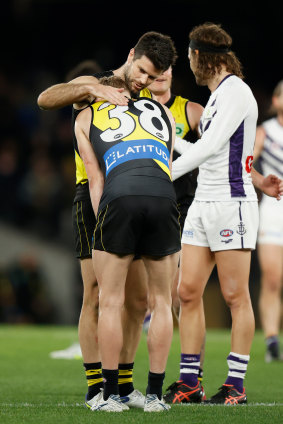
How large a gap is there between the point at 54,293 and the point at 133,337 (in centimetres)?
895

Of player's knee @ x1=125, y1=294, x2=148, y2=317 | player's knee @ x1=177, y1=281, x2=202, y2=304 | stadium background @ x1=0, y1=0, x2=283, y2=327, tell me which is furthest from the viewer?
stadium background @ x1=0, y1=0, x2=283, y2=327

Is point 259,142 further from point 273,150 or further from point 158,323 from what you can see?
point 158,323

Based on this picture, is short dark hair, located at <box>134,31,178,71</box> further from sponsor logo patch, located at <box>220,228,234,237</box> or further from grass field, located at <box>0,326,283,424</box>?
grass field, located at <box>0,326,283,424</box>

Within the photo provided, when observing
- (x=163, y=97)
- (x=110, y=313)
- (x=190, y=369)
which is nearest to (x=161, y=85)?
(x=163, y=97)

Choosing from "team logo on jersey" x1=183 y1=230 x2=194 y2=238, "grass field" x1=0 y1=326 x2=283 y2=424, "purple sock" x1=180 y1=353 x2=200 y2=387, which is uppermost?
"team logo on jersey" x1=183 y1=230 x2=194 y2=238

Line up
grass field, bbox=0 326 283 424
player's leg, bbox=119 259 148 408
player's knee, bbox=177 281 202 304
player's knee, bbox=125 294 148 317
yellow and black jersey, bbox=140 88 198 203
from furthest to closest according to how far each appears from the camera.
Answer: yellow and black jersey, bbox=140 88 198 203 < player's knee, bbox=177 281 202 304 < player's knee, bbox=125 294 148 317 < player's leg, bbox=119 259 148 408 < grass field, bbox=0 326 283 424

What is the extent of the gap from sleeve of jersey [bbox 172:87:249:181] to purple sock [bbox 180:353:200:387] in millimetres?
1114

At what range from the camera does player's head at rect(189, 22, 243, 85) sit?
4.99 m

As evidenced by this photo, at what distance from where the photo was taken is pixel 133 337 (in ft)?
15.8

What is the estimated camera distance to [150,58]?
176 inches

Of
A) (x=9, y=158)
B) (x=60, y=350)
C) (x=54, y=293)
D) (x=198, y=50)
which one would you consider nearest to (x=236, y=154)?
(x=198, y=50)

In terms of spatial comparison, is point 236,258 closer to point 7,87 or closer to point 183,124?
point 183,124

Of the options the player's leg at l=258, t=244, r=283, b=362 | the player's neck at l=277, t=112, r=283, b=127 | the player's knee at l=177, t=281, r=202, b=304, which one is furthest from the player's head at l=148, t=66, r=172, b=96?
the player's leg at l=258, t=244, r=283, b=362

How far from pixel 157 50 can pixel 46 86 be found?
477 inches
